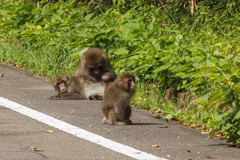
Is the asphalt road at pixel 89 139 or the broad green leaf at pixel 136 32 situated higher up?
the broad green leaf at pixel 136 32

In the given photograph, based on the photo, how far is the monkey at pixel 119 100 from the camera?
Answer: 6.13 meters

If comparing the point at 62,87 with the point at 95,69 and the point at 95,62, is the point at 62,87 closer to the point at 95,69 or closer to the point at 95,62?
the point at 95,69

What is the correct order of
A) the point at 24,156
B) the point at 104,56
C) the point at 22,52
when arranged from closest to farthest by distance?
the point at 24,156 → the point at 104,56 → the point at 22,52

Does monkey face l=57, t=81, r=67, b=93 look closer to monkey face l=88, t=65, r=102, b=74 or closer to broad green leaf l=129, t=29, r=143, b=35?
monkey face l=88, t=65, r=102, b=74

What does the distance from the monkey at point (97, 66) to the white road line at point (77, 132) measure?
1476 mm

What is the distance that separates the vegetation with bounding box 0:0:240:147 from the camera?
17.8ft

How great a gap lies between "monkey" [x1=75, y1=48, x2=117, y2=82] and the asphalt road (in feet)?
1.79

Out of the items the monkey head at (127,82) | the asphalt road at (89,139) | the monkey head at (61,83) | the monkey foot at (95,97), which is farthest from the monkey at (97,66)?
the monkey head at (127,82)

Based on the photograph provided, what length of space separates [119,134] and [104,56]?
2.62m

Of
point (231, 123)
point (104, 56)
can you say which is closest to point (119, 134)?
point (231, 123)

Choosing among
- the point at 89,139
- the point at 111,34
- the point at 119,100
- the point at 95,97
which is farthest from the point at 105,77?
the point at 89,139

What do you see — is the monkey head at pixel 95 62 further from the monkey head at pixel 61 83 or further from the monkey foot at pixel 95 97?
the monkey head at pixel 61 83

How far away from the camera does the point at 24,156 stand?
15.4 feet

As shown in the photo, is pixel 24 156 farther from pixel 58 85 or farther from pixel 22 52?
pixel 22 52
